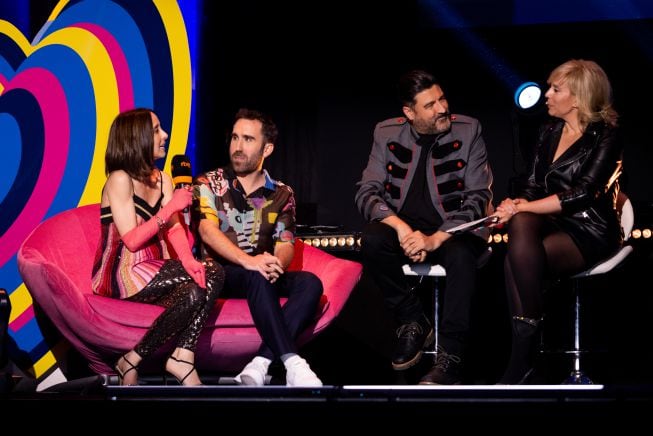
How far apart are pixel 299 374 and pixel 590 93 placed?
6.23 ft

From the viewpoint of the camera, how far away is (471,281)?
4.29m

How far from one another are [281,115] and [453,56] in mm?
1141

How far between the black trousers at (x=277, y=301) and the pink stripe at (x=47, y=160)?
161 centimetres

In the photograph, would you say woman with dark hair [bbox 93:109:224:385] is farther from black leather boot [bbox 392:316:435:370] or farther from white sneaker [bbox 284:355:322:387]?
black leather boot [bbox 392:316:435:370]

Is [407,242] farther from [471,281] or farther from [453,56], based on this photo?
[453,56]

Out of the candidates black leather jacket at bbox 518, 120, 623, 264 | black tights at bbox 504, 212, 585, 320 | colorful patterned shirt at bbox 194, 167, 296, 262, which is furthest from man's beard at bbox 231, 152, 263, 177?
black leather jacket at bbox 518, 120, 623, 264

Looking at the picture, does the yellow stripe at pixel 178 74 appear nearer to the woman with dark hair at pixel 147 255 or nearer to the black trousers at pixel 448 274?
the woman with dark hair at pixel 147 255

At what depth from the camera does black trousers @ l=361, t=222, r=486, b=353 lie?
166 inches

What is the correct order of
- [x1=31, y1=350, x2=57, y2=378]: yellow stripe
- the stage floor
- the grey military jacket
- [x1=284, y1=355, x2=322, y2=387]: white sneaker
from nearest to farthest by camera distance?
the stage floor
[x1=284, y1=355, x2=322, y2=387]: white sneaker
the grey military jacket
[x1=31, y1=350, x2=57, y2=378]: yellow stripe

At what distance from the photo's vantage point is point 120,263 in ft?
13.9

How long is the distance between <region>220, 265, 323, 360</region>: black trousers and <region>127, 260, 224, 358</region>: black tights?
0.13 m

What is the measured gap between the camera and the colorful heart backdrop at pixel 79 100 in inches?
216

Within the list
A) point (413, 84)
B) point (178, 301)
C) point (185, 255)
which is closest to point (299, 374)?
point (178, 301)

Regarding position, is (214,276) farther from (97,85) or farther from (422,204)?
(97,85)
